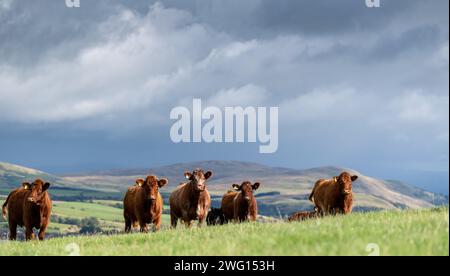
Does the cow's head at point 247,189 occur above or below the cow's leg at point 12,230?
above

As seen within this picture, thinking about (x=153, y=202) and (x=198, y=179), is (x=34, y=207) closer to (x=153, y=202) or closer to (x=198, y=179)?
(x=153, y=202)

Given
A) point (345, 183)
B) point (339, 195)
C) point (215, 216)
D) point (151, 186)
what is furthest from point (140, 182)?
point (215, 216)

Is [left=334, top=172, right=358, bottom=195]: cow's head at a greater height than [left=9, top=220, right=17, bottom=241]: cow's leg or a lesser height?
greater

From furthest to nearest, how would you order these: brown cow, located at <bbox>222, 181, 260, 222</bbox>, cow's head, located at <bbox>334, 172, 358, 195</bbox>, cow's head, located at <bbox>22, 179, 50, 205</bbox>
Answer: brown cow, located at <bbox>222, 181, 260, 222</bbox>, cow's head, located at <bbox>334, 172, 358, 195</bbox>, cow's head, located at <bbox>22, 179, 50, 205</bbox>

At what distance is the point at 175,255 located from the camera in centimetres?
1266

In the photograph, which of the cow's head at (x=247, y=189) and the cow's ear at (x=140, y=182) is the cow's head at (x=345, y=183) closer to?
the cow's head at (x=247, y=189)

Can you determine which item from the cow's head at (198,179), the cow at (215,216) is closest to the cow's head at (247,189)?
the cow's head at (198,179)

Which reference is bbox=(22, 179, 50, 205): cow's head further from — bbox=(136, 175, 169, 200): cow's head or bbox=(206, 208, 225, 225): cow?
bbox=(206, 208, 225, 225): cow

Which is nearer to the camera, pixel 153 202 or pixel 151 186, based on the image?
pixel 151 186

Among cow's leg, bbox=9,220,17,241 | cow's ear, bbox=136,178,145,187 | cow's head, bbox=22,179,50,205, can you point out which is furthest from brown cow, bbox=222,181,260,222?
cow's leg, bbox=9,220,17,241
